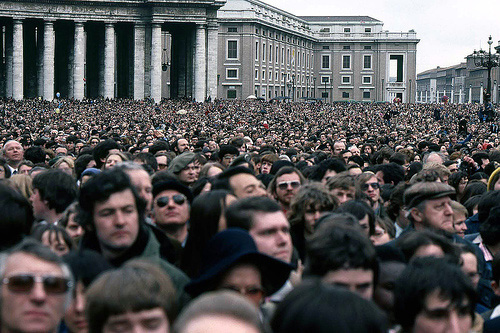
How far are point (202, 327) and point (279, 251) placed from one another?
2767 millimetres

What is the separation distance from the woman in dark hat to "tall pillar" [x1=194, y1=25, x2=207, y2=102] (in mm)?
72858

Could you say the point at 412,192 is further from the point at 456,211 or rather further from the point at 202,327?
the point at 202,327

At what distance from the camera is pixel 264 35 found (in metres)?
112

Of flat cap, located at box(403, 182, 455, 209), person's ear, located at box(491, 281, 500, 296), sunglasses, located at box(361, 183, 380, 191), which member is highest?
flat cap, located at box(403, 182, 455, 209)

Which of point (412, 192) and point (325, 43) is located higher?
point (325, 43)

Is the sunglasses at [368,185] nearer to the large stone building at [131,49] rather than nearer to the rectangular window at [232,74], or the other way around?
the large stone building at [131,49]

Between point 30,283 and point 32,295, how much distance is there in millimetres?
69

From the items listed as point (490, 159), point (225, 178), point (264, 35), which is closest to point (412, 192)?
point (225, 178)

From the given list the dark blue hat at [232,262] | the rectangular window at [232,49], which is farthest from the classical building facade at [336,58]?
the dark blue hat at [232,262]

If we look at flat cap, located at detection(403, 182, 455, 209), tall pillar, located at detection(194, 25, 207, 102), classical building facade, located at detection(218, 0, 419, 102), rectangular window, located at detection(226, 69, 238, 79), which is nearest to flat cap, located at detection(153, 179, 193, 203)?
flat cap, located at detection(403, 182, 455, 209)

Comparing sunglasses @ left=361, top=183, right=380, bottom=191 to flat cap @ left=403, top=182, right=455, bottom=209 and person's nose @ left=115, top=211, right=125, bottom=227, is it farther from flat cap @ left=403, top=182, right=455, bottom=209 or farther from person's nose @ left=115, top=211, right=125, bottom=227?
person's nose @ left=115, top=211, right=125, bottom=227

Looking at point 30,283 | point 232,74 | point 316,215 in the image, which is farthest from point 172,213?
point 232,74

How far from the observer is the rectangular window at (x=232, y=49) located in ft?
354

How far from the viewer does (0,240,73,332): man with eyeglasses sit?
15.5ft
